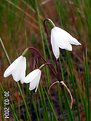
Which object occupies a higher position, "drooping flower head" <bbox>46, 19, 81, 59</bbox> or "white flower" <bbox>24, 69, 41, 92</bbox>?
"drooping flower head" <bbox>46, 19, 81, 59</bbox>

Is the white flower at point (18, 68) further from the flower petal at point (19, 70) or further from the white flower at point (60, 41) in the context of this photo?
the white flower at point (60, 41)

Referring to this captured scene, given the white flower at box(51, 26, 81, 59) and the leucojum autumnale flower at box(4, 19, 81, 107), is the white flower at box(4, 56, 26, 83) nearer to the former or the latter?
the leucojum autumnale flower at box(4, 19, 81, 107)

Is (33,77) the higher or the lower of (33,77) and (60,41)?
the lower

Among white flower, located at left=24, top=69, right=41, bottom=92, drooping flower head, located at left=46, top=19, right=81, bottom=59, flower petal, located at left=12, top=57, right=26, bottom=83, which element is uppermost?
drooping flower head, located at left=46, top=19, right=81, bottom=59

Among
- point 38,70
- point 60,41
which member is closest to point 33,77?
point 38,70

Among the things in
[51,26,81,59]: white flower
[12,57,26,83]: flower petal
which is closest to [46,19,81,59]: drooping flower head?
[51,26,81,59]: white flower

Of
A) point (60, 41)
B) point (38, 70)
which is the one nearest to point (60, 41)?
point (60, 41)

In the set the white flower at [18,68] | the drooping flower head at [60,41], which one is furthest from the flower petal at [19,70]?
the drooping flower head at [60,41]

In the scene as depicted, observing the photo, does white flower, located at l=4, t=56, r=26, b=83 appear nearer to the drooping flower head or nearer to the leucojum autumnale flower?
the leucojum autumnale flower

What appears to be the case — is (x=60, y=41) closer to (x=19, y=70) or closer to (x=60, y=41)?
(x=60, y=41)

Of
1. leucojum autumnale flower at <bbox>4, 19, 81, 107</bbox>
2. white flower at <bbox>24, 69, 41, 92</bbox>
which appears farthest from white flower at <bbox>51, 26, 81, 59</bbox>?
white flower at <bbox>24, 69, 41, 92</bbox>

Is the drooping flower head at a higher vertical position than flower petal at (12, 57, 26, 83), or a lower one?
higher

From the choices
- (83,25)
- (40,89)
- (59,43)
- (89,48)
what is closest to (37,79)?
(59,43)
